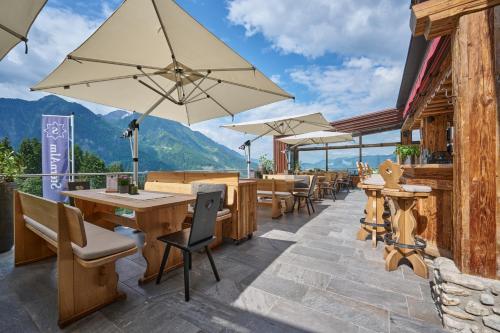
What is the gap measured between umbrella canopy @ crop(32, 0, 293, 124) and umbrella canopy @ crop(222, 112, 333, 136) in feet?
7.80

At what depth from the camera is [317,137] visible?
321 inches

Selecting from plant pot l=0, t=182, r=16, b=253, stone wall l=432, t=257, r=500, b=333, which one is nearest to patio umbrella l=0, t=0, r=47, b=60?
plant pot l=0, t=182, r=16, b=253

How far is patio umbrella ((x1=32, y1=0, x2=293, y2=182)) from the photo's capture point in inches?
86.0

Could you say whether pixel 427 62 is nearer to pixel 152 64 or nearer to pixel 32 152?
pixel 152 64

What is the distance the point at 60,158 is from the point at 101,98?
4282mm

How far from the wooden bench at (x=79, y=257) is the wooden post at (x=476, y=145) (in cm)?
245

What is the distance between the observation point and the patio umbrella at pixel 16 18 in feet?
5.30

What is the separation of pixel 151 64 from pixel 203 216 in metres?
2.26

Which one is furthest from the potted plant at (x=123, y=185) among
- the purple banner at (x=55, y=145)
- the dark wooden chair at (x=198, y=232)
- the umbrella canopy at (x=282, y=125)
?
the purple banner at (x=55, y=145)

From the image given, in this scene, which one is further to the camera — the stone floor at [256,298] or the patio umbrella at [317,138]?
the patio umbrella at [317,138]

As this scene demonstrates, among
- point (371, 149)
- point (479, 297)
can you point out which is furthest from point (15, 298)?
point (371, 149)

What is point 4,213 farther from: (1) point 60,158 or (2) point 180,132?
(2) point 180,132

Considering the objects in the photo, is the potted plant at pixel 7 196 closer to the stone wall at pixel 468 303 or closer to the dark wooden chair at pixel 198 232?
the dark wooden chair at pixel 198 232

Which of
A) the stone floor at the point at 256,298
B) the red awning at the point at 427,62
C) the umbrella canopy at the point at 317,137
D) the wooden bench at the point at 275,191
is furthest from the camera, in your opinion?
the umbrella canopy at the point at 317,137
